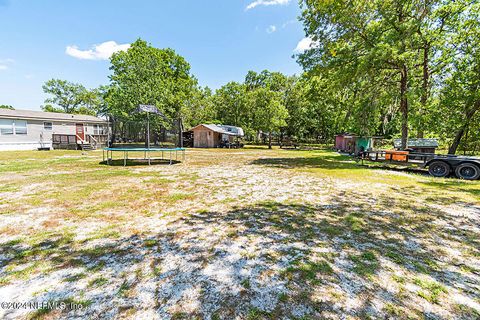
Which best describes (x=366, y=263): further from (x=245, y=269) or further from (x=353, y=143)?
(x=353, y=143)

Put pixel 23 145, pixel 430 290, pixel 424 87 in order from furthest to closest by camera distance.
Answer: pixel 23 145 → pixel 424 87 → pixel 430 290

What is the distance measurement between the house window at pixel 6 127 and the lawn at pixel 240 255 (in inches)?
A: 900

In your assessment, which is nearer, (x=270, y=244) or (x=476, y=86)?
(x=270, y=244)

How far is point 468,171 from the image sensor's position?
358 inches

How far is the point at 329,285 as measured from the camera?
2443 mm

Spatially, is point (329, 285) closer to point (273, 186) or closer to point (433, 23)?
point (273, 186)

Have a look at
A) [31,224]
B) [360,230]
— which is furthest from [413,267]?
[31,224]

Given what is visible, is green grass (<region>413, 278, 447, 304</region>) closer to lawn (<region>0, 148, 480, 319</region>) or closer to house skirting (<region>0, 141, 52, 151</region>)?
lawn (<region>0, 148, 480, 319</region>)

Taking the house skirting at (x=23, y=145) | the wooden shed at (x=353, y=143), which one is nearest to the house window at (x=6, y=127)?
the house skirting at (x=23, y=145)

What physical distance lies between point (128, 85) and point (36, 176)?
21.1 meters

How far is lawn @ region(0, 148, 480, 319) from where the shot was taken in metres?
2.15

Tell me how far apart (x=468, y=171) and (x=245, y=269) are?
38.5 ft

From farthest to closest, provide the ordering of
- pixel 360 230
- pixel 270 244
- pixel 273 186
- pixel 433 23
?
pixel 433 23
pixel 273 186
pixel 360 230
pixel 270 244

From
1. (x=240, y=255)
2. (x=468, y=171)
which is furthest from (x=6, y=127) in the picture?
(x=468, y=171)
